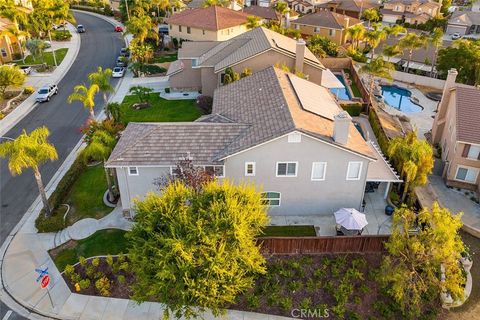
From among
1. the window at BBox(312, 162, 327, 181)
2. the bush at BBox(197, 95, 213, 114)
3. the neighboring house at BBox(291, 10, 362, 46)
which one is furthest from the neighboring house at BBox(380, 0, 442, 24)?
the window at BBox(312, 162, 327, 181)

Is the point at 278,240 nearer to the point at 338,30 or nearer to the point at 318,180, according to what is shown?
the point at 318,180

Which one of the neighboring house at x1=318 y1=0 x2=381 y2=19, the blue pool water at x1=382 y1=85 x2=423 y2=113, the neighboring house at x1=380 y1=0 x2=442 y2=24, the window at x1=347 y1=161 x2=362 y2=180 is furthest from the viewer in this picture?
the neighboring house at x1=318 y1=0 x2=381 y2=19

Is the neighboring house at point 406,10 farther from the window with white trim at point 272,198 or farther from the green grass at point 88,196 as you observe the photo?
the green grass at point 88,196

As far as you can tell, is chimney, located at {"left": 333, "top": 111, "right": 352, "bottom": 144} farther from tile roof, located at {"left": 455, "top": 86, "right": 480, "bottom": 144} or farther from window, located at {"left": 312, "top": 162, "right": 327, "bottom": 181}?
tile roof, located at {"left": 455, "top": 86, "right": 480, "bottom": 144}

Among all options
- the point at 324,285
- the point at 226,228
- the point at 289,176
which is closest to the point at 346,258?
the point at 324,285

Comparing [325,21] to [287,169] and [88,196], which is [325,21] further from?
[88,196]

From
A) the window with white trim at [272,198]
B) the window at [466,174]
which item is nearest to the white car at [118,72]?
the window with white trim at [272,198]
